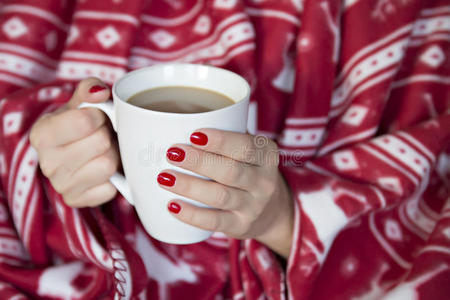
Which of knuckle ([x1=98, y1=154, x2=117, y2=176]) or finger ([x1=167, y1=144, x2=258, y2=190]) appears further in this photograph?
knuckle ([x1=98, y1=154, x2=117, y2=176])

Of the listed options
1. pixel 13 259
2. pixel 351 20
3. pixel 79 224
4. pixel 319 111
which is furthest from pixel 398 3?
pixel 13 259

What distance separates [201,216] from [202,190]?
39 mm

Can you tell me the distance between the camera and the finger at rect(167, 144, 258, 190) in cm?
44

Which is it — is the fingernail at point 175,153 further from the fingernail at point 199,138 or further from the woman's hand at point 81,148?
the woman's hand at point 81,148

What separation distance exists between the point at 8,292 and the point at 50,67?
41 cm

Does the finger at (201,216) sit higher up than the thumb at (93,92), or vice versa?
the thumb at (93,92)

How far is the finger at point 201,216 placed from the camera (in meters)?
0.48

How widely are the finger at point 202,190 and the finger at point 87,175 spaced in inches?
5.0

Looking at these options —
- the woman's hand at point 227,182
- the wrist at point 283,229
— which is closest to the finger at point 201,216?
the woman's hand at point 227,182

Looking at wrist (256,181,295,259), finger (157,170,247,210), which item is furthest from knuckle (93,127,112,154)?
wrist (256,181,295,259)

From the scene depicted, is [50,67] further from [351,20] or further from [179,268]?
[351,20]

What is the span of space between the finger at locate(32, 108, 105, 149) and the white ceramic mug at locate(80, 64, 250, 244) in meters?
0.02

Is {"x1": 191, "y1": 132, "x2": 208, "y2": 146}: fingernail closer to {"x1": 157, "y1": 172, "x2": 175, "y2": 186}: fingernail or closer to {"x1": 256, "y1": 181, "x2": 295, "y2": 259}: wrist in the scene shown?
{"x1": 157, "y1": 172, "x2": 175, "y2": 186}: fingernail

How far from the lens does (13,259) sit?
0.68m
